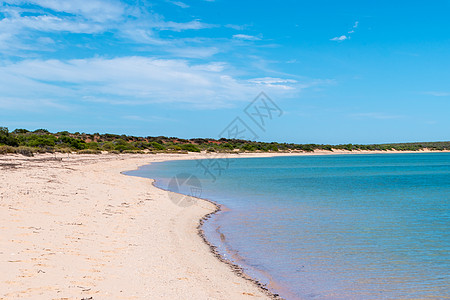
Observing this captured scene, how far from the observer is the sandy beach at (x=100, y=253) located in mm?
4992

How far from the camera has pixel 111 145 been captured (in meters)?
61.2

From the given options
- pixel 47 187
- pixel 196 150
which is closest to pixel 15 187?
pixel 47 187

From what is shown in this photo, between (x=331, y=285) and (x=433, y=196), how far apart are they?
16131mm

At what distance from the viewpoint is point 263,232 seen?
1052cm

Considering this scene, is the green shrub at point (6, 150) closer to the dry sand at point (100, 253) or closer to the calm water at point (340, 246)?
the dry sand at point (100, 253)

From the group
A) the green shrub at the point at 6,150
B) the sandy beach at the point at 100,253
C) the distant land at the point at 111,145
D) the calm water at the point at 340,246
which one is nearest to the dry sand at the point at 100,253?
the sandy beach at the point at 100,253

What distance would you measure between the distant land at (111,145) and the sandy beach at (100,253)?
932 inches

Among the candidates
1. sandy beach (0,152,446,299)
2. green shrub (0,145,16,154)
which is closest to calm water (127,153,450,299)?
sandy beach (0,152,446,299)

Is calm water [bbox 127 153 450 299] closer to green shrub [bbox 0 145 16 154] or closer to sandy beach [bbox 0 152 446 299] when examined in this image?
sandy beach [bbox 0 152 446 299]

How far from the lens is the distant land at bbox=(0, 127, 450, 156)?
3803 centimetres

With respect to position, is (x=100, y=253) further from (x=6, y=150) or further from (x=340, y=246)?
(x=6, y=150)

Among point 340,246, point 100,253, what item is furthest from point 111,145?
point 100,253

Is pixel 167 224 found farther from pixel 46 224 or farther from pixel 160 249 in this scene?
pixel 46 224

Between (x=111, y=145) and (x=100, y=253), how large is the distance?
57.2 m
